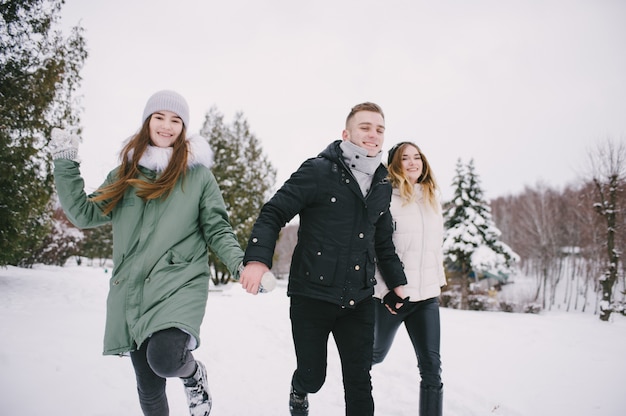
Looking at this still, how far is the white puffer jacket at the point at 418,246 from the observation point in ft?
10.1

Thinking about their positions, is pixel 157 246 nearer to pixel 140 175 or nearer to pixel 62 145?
pixel 140 175

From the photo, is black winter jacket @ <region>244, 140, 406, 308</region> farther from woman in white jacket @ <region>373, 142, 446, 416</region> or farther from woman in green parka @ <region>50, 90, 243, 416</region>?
woman in white jacket @ <region>373, 142, 446, 416</region>

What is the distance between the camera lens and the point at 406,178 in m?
3.38

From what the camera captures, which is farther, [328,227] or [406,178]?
[406,178]

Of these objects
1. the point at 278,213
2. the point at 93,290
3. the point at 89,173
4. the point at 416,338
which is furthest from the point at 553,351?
the point at 93,290

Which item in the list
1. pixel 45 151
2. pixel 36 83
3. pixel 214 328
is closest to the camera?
pixel 214 328

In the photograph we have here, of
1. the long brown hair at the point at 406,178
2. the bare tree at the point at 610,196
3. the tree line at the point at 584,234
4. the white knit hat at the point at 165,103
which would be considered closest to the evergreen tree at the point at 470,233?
the tree line at the point at 584,234

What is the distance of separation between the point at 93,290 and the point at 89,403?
30.9 feet

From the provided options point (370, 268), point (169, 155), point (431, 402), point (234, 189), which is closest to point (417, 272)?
point (370, 268)

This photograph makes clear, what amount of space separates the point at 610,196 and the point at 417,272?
1730 centimetres

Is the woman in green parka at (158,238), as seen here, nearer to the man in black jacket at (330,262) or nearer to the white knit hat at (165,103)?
the white knit hat at (165,103)

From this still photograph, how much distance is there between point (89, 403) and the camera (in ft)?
9.85

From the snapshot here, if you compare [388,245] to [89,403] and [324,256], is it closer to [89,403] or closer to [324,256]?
[324,256]

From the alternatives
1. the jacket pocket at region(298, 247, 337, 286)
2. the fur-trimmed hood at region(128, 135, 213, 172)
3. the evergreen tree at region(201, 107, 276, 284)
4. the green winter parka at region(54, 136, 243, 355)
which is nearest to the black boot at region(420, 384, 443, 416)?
the jacket pocket at region(298, 247, 337, 286)
